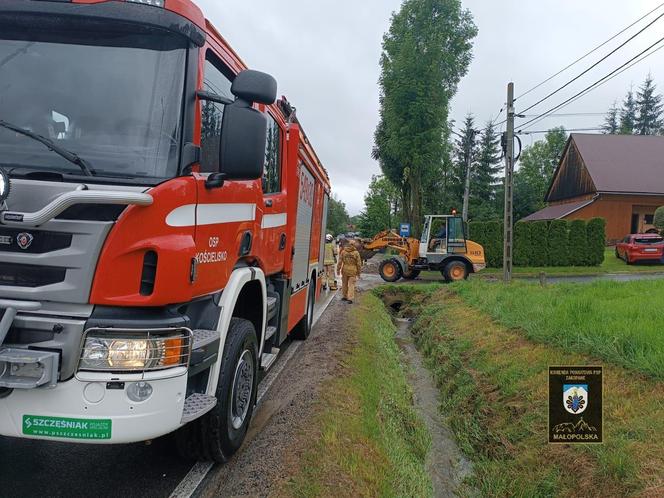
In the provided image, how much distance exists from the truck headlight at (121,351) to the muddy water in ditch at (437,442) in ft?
10.5

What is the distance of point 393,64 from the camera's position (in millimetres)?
31938

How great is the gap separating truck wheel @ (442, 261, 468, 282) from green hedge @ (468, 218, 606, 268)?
6907mm

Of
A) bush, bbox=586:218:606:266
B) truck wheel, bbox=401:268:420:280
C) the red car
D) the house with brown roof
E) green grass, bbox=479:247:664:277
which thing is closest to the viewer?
truck wheel, bbox=401:268:420:280

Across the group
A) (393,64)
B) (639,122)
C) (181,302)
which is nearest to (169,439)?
(181,302)

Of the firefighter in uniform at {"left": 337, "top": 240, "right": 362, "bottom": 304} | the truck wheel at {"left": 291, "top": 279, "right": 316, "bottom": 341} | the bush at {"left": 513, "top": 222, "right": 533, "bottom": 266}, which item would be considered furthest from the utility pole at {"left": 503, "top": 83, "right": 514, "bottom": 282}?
the bush at {"left": 513, "top": 222, "right": 533, "bottom": 266}

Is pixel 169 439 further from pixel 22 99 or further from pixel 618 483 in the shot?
pixel 618 483

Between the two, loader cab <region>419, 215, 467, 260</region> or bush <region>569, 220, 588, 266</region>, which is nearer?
loader cab <region>419, 215, 467, 260</region>

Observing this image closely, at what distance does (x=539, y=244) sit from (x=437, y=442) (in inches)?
900

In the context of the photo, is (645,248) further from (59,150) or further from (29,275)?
(29,275)

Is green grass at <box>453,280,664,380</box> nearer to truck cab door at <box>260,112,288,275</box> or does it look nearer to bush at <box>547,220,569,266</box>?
truck cab door at <box>260,112,288,275</box>

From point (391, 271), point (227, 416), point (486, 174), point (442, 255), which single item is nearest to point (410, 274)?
point (391, 271)

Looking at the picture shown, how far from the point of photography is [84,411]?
2.53 m

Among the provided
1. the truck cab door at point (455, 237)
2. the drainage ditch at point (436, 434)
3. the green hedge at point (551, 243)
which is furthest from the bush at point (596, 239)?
the drainage ditch at point (436, 434)

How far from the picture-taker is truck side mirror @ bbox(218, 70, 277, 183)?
307cm
